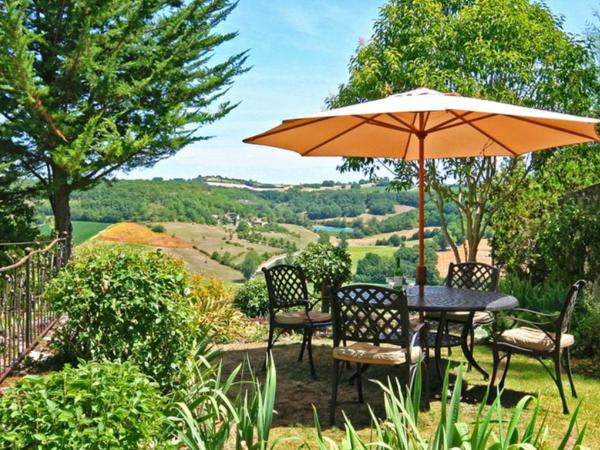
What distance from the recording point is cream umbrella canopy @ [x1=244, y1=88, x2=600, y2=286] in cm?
417

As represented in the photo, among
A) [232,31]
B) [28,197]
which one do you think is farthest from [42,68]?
[232,31]

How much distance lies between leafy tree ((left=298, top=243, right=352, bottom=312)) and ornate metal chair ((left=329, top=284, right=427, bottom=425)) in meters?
3.51

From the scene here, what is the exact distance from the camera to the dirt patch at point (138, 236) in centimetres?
1503

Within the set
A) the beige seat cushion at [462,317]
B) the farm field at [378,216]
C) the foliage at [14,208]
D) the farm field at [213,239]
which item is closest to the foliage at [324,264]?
the beige seat cushion at [462,317]

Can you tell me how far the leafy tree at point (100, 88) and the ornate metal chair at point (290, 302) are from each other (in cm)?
643

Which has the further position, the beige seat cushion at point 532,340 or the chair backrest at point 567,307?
the beige seat cushion at point 532,340

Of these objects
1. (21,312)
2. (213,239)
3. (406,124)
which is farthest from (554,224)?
(213,239)

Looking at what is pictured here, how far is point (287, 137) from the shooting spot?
531 cm

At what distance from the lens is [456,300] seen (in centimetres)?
461

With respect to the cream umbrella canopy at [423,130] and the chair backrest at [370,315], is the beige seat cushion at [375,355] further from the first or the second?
Result: the cream umbrella canopy at [423,130]

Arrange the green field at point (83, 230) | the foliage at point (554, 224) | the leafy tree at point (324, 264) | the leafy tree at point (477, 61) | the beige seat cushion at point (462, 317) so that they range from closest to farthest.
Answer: the beige seat cushion at point (462, 317) < the foliage at point (554, 224) < the leafy tree at point (324, 264) < the leafy tree at point (477, 61) < the green field at point (83, 230)

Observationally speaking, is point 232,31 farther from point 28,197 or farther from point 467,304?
point 467,304

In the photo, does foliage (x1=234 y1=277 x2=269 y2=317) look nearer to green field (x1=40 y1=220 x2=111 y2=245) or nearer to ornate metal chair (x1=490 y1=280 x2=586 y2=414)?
ornate metal chair (x1=490 y1=280 x2=586 y2=414)

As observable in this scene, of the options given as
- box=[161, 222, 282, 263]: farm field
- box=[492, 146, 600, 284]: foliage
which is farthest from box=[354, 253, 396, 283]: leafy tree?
box=[161, 222, 282, 263]: farm field
